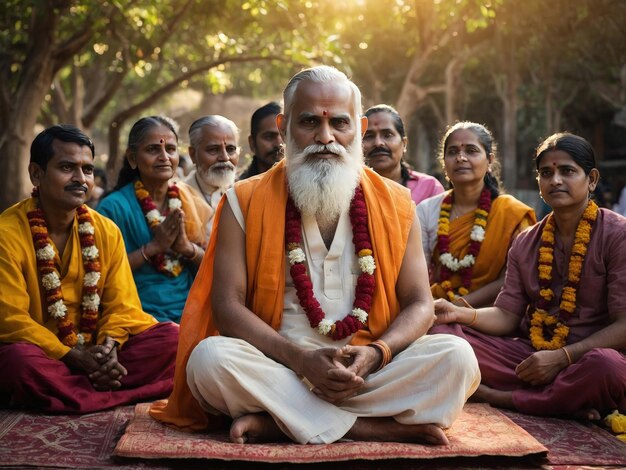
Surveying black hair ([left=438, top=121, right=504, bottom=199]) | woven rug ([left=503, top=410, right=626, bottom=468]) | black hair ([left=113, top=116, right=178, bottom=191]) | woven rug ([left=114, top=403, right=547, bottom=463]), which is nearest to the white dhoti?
woven rug ([left=114, top=403, right=547, bottom=463])

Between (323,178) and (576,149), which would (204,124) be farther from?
(576,149)

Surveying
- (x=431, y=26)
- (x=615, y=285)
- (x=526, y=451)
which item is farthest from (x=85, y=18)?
(x=526, y=451)

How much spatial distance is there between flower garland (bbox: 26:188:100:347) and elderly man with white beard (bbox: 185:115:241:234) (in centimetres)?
157

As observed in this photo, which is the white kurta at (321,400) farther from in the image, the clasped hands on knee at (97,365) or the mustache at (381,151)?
the mustache at (381,151)

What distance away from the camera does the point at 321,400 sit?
377 cm

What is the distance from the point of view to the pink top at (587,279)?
4.71 m

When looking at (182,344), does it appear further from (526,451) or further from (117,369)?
(526,451)

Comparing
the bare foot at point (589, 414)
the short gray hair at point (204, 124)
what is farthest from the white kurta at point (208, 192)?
the bare foot at point (589, 414)

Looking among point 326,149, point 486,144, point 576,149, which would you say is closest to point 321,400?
point 326,149

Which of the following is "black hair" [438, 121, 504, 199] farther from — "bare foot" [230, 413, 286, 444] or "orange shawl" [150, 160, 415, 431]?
"bare foot" [230, 413, 286, 444]

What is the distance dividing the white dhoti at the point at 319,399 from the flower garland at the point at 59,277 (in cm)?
142

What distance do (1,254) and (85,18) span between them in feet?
23.6

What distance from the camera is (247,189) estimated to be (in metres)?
4.20

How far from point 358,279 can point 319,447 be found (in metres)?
0.88
